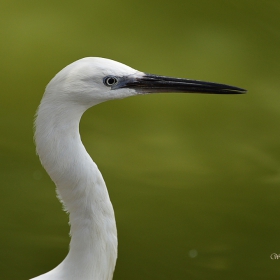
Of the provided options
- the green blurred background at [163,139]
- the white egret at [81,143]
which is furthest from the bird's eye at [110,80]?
the green blurred background at [163,139]

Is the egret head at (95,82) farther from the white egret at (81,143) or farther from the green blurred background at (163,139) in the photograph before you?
the green blurred background at (163,139)

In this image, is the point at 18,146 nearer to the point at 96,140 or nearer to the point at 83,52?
the point at 96,140

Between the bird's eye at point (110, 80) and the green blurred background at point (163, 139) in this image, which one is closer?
the bird's eye at point (110, 80)

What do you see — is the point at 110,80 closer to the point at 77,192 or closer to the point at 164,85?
the point at 164,85

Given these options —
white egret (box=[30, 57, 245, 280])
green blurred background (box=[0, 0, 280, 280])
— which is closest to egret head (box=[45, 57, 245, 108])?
white egret (box=[30, 57, 245, 280])

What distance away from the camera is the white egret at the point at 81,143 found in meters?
1.34

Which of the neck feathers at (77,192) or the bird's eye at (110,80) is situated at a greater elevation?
the bird's eye at (110,80)

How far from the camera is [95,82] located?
1.38m

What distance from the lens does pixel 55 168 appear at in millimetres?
1368

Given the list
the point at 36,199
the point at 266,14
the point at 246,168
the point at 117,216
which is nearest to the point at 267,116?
the point at 246,168

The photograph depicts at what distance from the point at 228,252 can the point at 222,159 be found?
1.44 ft

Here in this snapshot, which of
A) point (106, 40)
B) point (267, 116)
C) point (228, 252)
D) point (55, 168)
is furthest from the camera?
point (106, 40)

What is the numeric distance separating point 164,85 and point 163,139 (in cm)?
113

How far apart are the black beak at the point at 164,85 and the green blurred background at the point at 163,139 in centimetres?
95
